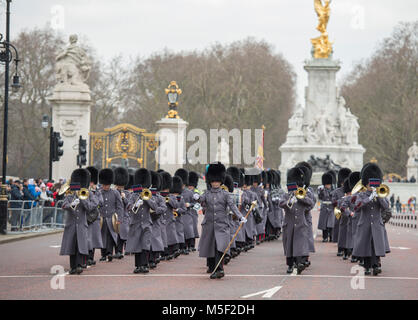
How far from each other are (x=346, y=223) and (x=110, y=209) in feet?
15.0

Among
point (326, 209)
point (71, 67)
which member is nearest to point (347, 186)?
point (326, 209)

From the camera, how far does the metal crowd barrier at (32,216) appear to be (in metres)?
22.2

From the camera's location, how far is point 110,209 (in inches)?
625

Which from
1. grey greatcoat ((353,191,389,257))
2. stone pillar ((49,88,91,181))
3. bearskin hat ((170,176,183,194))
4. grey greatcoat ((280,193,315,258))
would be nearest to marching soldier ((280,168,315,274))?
grey greatcoat ((280,193,315,258))

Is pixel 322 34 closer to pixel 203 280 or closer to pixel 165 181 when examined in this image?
pixel 165 181

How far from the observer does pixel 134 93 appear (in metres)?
67.6

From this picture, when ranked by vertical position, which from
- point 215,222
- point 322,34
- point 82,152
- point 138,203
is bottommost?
point 215,222

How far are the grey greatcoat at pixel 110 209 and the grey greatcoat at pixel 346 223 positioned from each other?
4125mm

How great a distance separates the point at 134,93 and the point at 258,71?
36.1ft

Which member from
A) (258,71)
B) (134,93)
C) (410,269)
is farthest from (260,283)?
(258,71)

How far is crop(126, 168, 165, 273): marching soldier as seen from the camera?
1371cm

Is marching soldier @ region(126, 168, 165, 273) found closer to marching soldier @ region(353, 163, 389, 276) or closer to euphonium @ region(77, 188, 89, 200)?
euphonium @ region(77, 188, 89, 200)

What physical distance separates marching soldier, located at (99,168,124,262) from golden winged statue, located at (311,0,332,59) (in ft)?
150
